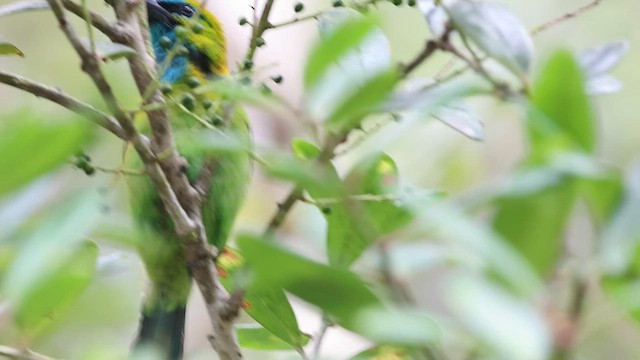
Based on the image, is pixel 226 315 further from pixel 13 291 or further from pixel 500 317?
pixel 500 317

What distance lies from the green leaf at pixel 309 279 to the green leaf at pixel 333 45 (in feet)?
0.35

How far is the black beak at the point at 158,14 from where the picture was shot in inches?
83.2

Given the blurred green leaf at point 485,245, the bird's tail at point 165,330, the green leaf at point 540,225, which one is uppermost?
the green leaf at point 540,225

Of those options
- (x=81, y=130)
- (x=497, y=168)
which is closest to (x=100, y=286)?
(x=497, y=168)

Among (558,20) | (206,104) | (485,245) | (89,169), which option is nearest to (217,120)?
(206,104)

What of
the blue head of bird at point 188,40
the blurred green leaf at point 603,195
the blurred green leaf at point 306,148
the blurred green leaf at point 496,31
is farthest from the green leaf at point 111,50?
the blue head of bird at point 188,40

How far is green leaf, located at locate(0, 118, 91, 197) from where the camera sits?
25.1 inches

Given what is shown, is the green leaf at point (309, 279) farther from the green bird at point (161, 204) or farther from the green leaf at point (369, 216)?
the green bird at point (161, 204)

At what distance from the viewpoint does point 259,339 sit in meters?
1.21

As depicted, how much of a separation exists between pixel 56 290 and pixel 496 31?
1.34 feet

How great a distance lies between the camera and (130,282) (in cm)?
354

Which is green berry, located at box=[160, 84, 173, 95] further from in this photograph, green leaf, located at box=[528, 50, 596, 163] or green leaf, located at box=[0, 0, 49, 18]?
green leaf, located at box=[528, 50, 596, 163]

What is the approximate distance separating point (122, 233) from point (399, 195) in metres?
0.30

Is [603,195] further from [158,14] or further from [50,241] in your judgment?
[158,14]
